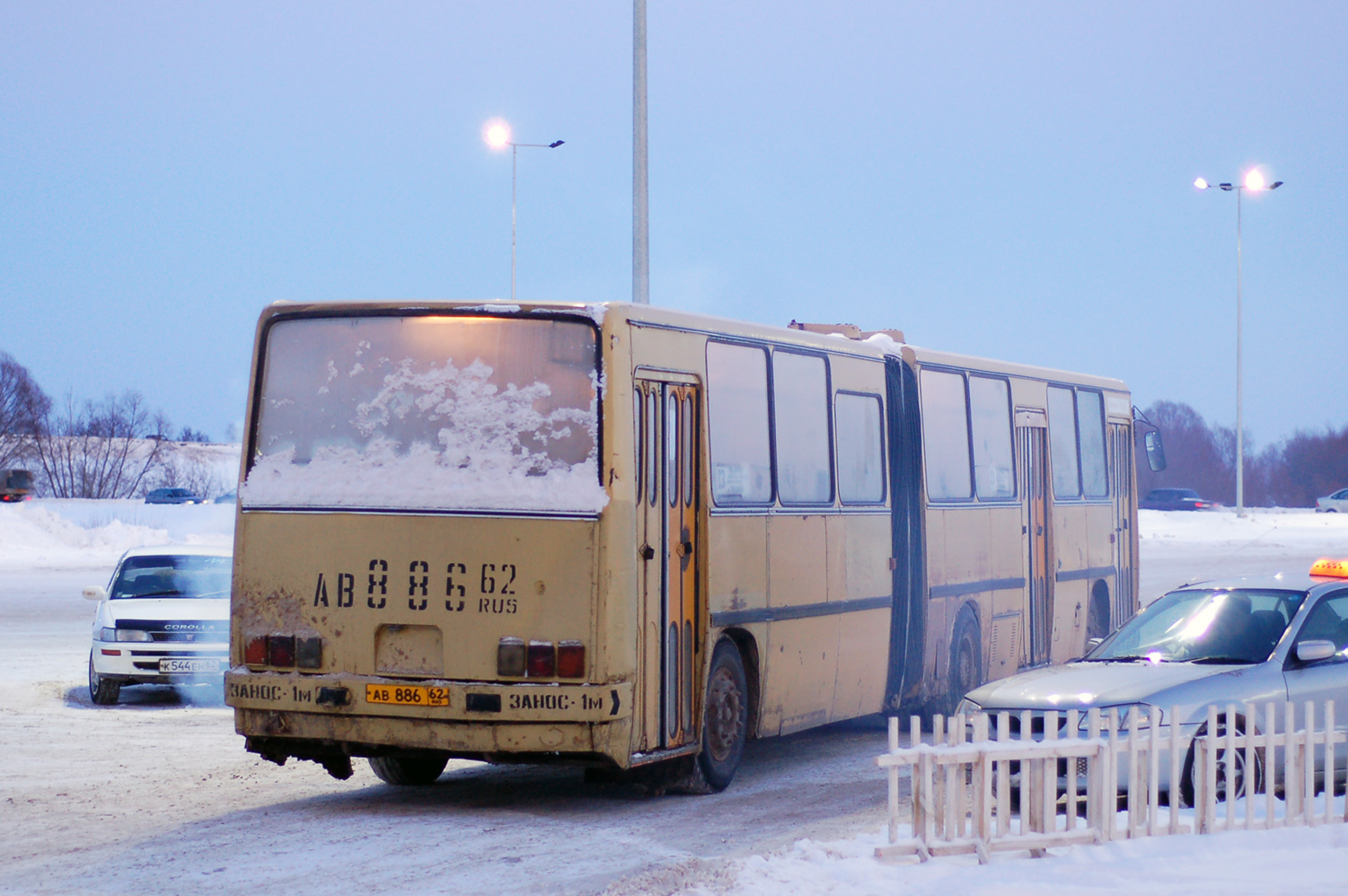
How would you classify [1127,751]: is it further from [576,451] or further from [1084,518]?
[1084,518]

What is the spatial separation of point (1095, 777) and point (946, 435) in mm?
6709

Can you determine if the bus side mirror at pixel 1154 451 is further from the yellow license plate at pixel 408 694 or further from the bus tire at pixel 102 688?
the yellow license plate at pixel 408 694

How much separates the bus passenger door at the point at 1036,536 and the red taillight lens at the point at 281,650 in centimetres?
856

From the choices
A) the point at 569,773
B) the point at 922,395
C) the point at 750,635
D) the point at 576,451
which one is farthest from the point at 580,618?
the point at 922,395

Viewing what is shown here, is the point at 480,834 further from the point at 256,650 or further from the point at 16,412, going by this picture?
the point at 16,412

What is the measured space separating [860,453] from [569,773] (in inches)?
133

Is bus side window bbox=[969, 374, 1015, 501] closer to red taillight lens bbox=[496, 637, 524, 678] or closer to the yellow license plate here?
red taillight lens bbox=[496, 637, 524, 678]

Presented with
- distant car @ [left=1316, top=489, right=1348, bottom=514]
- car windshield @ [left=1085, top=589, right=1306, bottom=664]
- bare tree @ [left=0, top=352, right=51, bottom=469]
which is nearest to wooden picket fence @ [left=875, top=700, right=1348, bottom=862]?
car windshield @ [left=1085, top=589, right=1306, bottom=664]

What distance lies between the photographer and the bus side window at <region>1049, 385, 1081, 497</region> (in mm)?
17141

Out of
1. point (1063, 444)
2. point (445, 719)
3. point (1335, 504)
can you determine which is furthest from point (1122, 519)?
point (1335, 504)

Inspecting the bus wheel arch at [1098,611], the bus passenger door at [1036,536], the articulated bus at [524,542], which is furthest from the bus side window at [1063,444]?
the articulated bus at [524,542]

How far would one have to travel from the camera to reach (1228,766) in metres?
8.62

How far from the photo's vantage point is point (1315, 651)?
387 inches

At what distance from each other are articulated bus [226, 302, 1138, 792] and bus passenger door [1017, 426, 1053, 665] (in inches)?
196
